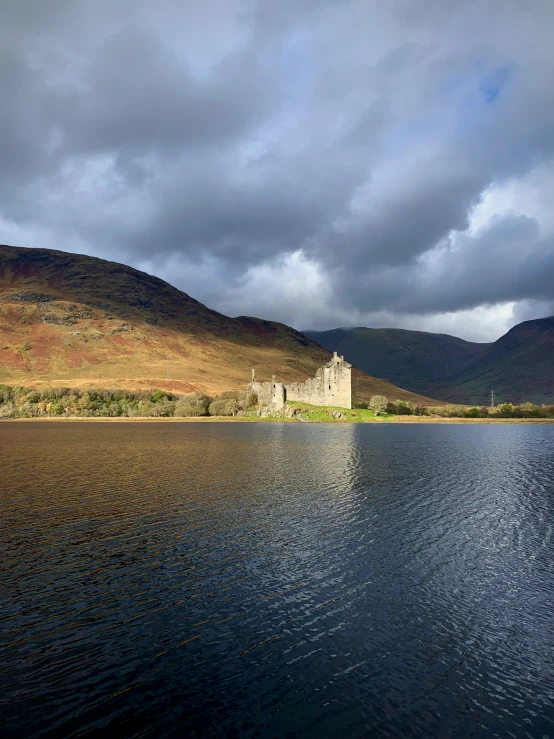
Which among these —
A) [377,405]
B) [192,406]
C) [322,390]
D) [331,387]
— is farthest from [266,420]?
[377,405]

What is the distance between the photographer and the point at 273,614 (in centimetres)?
1305

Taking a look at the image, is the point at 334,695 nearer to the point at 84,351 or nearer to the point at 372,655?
the point at 372,655

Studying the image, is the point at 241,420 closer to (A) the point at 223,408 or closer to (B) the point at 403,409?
(A) the point at 223,408

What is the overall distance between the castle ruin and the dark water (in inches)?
3573

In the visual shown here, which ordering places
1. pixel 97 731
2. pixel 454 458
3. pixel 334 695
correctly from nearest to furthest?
pixel 97 731, pixel 334 695, pixel 454 458

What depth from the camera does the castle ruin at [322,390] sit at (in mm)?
119500

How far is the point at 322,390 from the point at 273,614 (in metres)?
109

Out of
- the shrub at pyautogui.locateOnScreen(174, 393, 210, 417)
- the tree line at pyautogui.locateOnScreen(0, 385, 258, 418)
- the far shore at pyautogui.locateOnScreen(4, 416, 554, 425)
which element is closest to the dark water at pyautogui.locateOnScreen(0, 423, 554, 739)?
the far shore at pyautogui.locateOnScreen(4, 416, 554, 425)

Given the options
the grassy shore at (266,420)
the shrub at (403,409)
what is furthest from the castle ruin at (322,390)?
the shrub at (403,409)

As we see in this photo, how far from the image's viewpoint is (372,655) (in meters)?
11.2

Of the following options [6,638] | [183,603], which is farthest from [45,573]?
[183,603]

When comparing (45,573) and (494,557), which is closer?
(45,573)

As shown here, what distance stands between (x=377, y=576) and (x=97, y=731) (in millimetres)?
9912

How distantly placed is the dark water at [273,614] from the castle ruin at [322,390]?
90.8 meters
